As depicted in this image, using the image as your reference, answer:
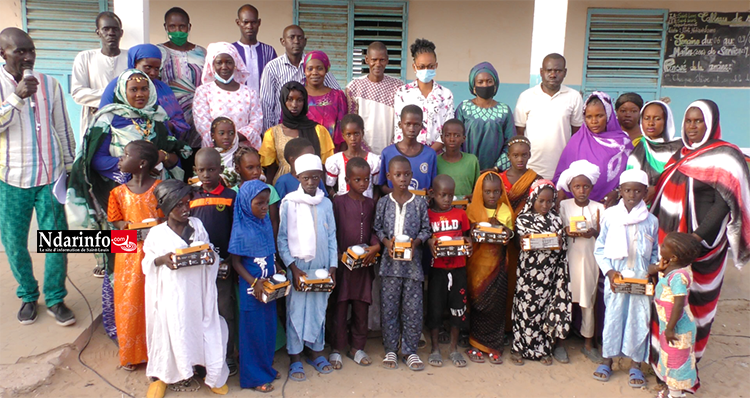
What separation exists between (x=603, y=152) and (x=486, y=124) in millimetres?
985

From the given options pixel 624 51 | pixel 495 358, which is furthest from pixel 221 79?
pixel 624 51

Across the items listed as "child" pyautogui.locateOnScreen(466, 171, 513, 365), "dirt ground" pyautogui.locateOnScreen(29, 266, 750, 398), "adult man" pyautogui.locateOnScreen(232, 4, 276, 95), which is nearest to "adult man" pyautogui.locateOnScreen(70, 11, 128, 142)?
"adult man" pyautogui.locateOnScreen(232, 4, 276, 95)

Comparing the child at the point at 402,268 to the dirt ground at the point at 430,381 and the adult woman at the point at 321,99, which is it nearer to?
the dirt ground at the point at 430,381

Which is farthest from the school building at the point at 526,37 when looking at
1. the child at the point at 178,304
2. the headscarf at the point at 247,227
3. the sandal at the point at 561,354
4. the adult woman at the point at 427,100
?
the child at the point at 178,304

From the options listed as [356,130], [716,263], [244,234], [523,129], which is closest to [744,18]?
[523,129]

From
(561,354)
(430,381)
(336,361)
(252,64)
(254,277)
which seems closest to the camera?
(254,277)

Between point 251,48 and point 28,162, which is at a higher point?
point 251,48

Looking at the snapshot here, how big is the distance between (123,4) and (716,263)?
5551mm

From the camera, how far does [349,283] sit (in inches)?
149

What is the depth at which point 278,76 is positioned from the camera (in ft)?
15.4

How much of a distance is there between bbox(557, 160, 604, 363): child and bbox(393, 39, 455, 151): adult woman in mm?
1157

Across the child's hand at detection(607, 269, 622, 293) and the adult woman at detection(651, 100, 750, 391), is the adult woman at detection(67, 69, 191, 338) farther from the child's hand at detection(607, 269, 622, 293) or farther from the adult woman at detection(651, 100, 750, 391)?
the adult woman at detection(651, 100, 750, 391)

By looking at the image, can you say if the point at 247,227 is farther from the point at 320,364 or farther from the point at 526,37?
the point at 526,37

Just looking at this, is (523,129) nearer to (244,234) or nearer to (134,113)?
(244,234)
